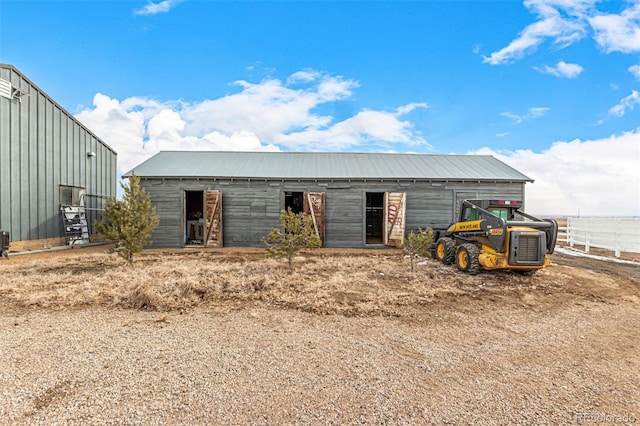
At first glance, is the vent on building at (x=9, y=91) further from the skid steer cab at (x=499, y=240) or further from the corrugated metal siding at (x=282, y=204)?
the skid steer cab at (x=499, y=240)

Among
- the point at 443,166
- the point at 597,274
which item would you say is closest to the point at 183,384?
the point at 597,274

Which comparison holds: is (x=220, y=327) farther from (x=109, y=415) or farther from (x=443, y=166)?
(x=443, y=166)

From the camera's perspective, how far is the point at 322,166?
1549 centimetres

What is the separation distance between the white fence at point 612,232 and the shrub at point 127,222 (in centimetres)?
1752

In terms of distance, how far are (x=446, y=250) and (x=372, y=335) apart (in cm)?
614

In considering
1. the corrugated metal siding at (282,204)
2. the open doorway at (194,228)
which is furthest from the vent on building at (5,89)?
the open doorway at (194,228)

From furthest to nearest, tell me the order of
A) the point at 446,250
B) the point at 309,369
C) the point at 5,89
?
the point at 5,89
the point at 446,250
the point at 309,369

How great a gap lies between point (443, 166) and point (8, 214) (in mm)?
18768

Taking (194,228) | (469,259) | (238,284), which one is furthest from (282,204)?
(469,259)

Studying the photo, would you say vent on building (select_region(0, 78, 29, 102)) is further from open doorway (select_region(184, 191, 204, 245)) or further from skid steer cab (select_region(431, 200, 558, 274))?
skid steer cab (select_region(431, 200, 558, 274))

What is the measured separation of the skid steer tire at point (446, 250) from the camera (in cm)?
944

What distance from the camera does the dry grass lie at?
5.66 m

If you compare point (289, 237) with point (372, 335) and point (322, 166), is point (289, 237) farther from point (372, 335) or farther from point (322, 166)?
point (322, 166)

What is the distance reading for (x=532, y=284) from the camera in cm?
747
